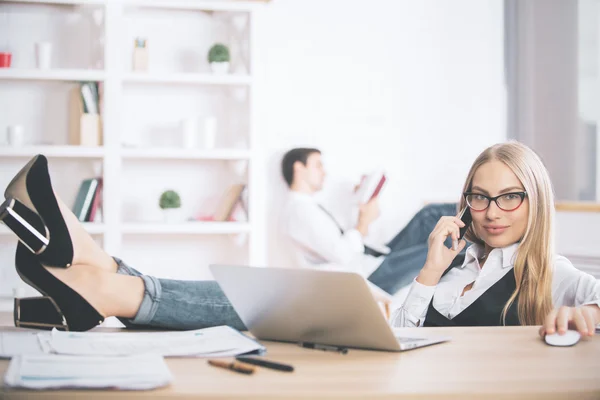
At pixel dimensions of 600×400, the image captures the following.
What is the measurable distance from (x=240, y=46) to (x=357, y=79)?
76 centimetres

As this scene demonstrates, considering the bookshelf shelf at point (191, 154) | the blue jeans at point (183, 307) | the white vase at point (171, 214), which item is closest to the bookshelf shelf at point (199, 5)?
the bookshelf shelf at point (191, 154)

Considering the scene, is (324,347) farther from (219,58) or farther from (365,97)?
(365,97)

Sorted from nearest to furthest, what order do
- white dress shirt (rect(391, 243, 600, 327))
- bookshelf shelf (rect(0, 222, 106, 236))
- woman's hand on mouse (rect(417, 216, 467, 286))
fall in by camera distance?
1. white dress shirt (rect(391, 243, 600, 327))
2. woman's hand on mouse (rect(417, 216, 467, 286))
3. bookshelf shelf (rect(0, 222, 106, 236))

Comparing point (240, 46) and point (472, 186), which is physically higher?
point (240, 46)

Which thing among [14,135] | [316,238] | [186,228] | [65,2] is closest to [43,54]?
[65,2]

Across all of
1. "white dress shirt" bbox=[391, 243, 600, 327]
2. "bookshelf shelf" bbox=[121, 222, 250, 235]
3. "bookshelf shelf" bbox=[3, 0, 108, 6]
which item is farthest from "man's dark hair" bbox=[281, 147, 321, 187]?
"white dress shirt" bbox=[391, 243, 600, 327]

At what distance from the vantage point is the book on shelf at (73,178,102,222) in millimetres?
3727

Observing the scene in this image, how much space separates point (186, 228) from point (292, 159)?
2.24 feet

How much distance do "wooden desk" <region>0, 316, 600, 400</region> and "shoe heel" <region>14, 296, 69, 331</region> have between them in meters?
0.32

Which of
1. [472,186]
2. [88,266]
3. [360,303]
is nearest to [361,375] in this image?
[360,303]

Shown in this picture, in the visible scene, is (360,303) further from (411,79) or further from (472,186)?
(411,79)

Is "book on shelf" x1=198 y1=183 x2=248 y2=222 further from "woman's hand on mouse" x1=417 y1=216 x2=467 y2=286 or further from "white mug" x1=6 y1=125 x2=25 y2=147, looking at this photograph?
"woman's hand on mouse" x1=417 y1=216 x2=467 y2=286

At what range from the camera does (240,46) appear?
13.2ft

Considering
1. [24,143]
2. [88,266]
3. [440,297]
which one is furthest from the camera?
[24,143]
